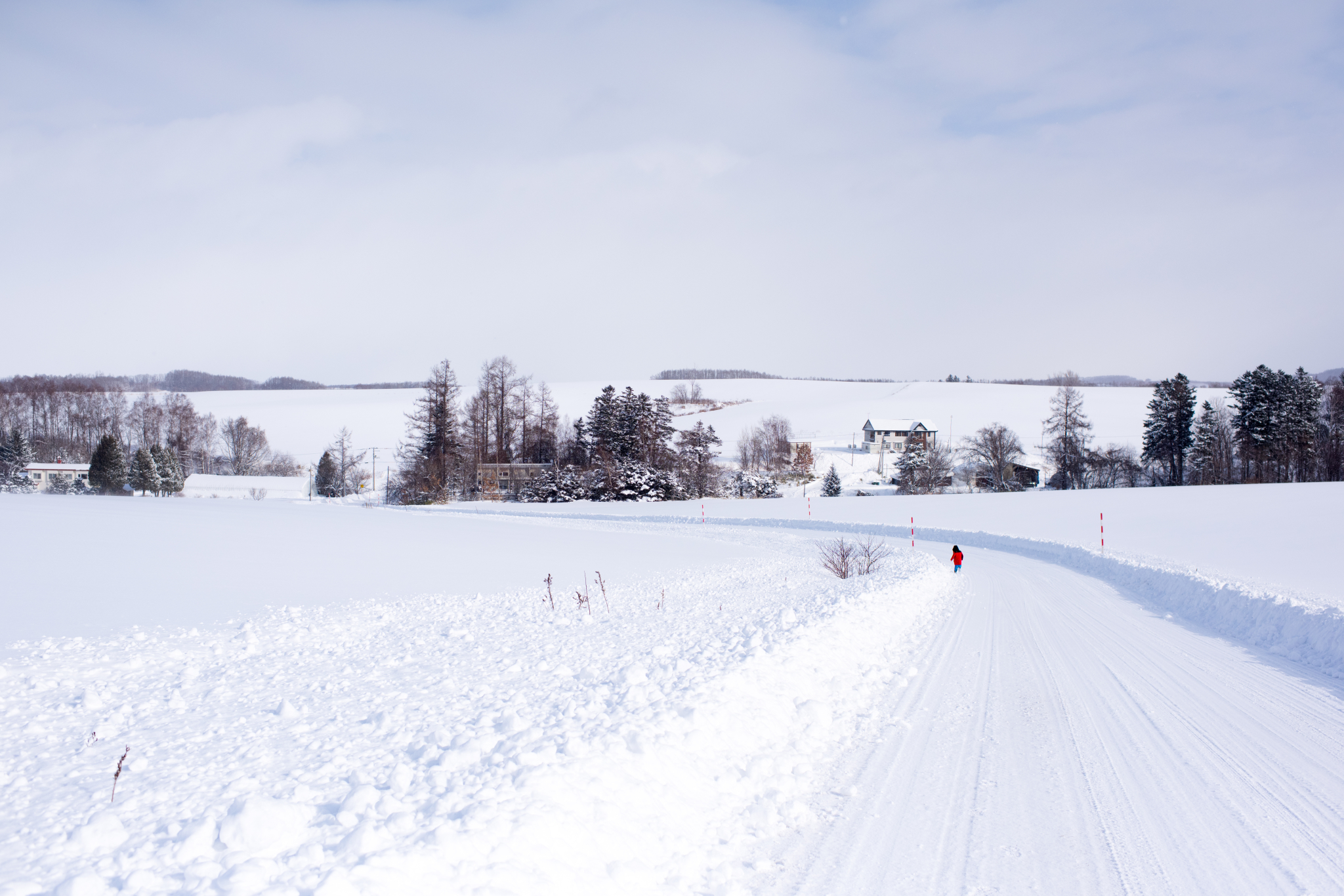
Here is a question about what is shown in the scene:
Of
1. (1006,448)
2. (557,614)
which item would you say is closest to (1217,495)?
(1006,448)

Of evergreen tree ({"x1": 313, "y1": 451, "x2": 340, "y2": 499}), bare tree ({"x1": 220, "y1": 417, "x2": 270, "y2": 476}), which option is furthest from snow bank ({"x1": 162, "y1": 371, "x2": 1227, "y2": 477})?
evergreen tree ({"x1": 313, "y1": 451, "x2": 340, "y2": 499})

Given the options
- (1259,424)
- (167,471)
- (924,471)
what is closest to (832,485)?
(924,471)

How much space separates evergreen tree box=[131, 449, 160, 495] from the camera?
5562 cm

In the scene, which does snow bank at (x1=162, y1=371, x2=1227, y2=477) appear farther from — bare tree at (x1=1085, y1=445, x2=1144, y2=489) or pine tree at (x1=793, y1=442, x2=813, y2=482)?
bare tree at (x1=1085, y1=445, x2=1144, y2=489)

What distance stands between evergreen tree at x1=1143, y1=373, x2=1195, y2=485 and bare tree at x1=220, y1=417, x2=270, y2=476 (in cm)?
9134

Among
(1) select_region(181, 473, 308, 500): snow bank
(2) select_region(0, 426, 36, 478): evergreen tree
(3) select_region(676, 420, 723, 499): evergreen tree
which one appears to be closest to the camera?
(2) select_region(0, 426, 36, 478): evergreen tree

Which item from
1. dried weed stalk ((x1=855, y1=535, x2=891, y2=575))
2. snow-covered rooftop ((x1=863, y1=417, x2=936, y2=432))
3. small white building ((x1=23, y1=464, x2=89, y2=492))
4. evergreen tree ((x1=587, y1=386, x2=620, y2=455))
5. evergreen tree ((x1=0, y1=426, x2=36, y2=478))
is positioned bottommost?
dried weed stalk ((x1=855, y1=535, x2=891, y2=575))

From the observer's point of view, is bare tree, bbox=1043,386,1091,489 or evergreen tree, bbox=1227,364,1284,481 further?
bare tree, bbox=1043,386,1091,489

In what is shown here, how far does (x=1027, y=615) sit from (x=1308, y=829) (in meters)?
7.31

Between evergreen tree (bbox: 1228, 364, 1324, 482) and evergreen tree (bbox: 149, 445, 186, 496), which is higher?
evergreen tree (bbox: 1228, 364, 1324, 482)

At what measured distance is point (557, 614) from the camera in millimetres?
11602

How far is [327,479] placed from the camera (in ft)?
229

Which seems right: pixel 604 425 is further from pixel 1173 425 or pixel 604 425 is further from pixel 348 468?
pixel 1173 425

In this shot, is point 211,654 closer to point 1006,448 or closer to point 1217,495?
point 1217,495
